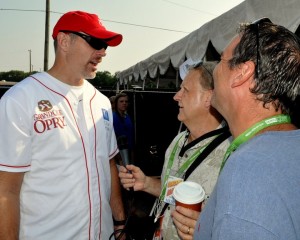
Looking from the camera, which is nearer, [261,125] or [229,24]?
[261,125]

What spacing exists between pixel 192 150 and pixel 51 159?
3.32 feet

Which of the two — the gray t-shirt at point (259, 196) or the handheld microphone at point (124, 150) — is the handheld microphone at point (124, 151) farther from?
the gray t-shirt at point (259, 196)

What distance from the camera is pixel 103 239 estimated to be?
2.03 m

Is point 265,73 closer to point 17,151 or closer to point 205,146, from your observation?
point 205,146

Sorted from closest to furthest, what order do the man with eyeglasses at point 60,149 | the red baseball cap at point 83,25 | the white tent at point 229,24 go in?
the man with eyeglasses at point 60,149
the red baseball cap at point 83,25
the white tent at point 229,24

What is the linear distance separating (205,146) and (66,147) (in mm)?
986

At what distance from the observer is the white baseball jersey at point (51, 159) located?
5.51ft

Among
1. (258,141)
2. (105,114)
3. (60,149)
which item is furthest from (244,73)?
(105,114)

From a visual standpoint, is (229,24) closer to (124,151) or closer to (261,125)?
(124,151)

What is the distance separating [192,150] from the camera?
2061 millimetres

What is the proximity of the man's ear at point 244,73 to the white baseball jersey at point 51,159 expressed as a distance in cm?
117

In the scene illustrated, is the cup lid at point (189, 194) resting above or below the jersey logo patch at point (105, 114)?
below

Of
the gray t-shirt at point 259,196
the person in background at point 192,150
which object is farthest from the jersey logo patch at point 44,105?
the gray t-shirt at point 259,196

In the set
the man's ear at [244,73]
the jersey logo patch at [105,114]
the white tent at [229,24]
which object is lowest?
the jersey logo patch at [105,114]
